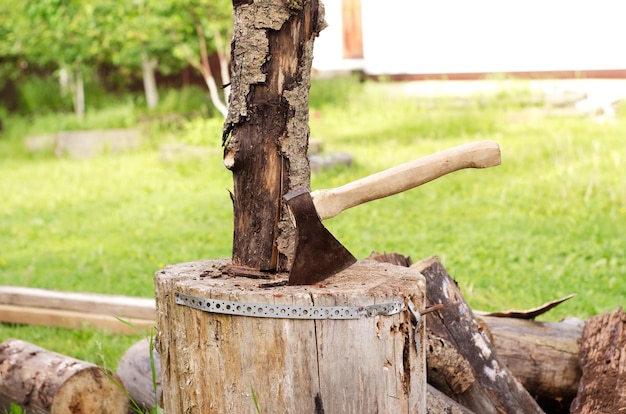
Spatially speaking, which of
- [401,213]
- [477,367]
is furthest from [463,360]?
[401,213]

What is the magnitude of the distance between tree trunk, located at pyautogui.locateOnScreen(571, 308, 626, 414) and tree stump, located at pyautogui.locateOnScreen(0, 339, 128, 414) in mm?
1821

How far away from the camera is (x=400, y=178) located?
2758 mm

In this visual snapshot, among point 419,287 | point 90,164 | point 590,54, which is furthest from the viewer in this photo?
point 590,54

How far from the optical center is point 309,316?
2510 millimetres

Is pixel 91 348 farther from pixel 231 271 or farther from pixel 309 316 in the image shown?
pixel 309 316

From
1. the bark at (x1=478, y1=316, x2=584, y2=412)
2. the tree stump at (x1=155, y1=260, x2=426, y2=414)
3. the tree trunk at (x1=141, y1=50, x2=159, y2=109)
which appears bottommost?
the bark at (x1=478, y1=316, x2=584, y2=412)

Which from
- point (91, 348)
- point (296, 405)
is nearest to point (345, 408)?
point (296, 405)


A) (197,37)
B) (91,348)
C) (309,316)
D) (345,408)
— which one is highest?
(197,37)

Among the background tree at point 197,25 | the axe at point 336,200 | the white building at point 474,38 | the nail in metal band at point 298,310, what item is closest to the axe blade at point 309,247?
the axe at point 336,200

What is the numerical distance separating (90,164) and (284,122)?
9102mm

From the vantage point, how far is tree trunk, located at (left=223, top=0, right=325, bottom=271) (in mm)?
2730

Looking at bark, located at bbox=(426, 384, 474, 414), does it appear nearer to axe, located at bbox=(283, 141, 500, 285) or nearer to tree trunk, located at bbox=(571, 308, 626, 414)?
tree trunk, located at bbox=(571, 308, 626, 414)

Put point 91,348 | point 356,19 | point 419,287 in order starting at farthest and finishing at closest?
point 356,19, point 91,348, point 419,287

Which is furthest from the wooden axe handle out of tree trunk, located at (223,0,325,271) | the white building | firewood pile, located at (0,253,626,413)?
the white building
